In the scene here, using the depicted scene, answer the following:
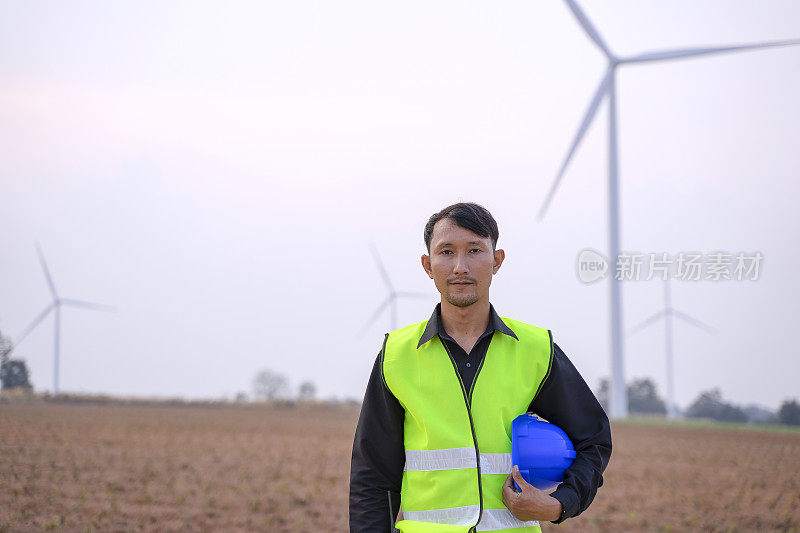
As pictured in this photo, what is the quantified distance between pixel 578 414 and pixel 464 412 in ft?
1.72

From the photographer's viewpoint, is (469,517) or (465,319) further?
(465,319)

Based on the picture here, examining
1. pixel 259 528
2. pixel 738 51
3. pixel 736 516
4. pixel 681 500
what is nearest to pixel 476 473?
pixel 259 528

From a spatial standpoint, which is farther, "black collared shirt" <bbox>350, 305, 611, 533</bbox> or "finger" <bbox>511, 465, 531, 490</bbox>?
"black collared shirt" <bbox>350, 305, 611, 533</bbox>

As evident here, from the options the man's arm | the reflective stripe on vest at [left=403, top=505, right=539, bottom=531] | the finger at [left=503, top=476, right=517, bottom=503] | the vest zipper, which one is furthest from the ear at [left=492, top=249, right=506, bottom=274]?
the reflective stripe on vest at [left=403, top=505, right=539, bottom=531]

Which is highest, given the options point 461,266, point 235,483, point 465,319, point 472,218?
point 472,218

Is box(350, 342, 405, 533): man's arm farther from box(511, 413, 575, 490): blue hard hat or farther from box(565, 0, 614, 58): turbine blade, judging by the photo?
box(565, 0, 614, 58): turbine blade

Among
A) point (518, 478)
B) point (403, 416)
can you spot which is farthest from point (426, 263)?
point (518, 478)

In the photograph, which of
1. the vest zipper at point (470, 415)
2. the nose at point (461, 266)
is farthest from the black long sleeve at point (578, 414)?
the nose at point (461, 266)

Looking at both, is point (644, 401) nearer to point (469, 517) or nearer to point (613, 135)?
point (613, 135)

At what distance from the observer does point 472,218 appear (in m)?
3.71

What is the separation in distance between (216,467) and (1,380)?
11.3 m

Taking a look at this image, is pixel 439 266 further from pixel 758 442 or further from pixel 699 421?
pixel 699 421

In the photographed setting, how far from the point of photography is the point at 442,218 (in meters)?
3.81

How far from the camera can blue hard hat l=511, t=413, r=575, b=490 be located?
3564 millimetres
